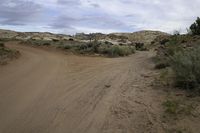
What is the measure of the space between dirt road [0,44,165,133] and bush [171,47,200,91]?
1028 millimetres

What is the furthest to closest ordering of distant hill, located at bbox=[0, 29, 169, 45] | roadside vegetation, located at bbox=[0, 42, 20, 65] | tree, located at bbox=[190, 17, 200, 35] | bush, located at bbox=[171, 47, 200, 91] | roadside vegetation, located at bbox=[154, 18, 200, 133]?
distant hill, located at bbox=[0, 29, 169, 45] < tree, located at bbox=[190, 17, 200, 35] < roadside vegetation, located at bbox=[0, 42, 20, 65] < bush, located at bbox=[171, 47, 200, 91] < roadside vegetation, located at bbox=[154, 18, 200, 133]

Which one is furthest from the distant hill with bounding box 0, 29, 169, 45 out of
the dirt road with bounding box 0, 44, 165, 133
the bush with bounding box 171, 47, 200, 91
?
the bush with bounding box 171, 47, 200, 91

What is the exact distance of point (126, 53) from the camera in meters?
30.6

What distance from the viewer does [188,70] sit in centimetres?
1089

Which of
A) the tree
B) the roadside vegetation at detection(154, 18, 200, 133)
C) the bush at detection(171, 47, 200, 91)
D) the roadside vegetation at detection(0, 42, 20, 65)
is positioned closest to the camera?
the roadside vegetation at detection(154, 18, 200, 133)

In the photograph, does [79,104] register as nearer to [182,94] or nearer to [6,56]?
[182,94]

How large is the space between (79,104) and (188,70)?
12.2 ft

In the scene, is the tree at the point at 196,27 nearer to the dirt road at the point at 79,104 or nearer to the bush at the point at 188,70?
the dirt road at the point at 79,104

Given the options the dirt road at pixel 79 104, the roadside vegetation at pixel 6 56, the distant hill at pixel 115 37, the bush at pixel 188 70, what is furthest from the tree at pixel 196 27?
the distant hill at pixel 115 37

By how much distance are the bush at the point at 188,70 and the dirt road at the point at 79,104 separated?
1028mm

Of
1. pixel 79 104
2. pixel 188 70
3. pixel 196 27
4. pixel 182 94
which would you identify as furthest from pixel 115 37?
pixel 79 104

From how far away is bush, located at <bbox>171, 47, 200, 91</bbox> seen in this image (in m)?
10.5

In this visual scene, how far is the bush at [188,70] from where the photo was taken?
10.5 metres

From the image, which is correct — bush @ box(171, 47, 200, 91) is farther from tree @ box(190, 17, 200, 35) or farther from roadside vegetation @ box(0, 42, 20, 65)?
tree @ box(190, 17, 200, 35)
